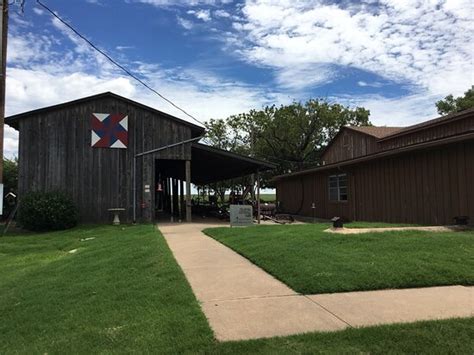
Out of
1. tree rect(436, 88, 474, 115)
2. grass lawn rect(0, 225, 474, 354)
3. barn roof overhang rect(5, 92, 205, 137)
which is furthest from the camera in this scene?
tree rect(436, 88, 474, 115)

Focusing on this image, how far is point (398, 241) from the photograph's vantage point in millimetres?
9062

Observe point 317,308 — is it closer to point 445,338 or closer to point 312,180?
point 445,338

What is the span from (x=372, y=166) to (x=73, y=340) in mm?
16462

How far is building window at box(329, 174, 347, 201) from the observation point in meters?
22.7

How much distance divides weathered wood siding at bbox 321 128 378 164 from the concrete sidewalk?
Answer: 77.5 feet

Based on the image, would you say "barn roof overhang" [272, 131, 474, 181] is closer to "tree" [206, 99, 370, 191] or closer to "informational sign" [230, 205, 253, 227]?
"informational sign" [230, 205, 253, 227]

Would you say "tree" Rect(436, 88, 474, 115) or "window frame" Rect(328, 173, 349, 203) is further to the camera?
"tree" Rect(436, 88, 474, 115)

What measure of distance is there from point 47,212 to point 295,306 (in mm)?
14995

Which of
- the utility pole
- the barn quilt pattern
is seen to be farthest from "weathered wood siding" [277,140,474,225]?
the utility pole

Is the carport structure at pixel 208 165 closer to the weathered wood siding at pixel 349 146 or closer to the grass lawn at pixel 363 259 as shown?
the weathered wood siding at pixel 349 146

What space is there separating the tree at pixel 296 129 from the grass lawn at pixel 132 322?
1436 inches

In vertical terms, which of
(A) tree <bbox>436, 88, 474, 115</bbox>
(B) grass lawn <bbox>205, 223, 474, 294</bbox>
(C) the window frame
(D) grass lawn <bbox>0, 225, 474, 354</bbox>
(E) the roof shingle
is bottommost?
(D) grass lawn <bbox>0, 225, 474, 354</bbox>

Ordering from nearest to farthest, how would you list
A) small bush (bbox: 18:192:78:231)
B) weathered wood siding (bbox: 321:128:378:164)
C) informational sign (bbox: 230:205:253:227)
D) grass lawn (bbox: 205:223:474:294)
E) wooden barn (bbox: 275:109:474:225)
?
grass lawn (bbox: 205:223:474:294) < wooden barn (bbox: 275:109:474:225) < informational sign (bbox: 230:205:253:227) < small bush (bbox: 18:192:78:231) < weathered wood siding (bbox: 321:128:378:164)

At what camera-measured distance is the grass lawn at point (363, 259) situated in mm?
6648
